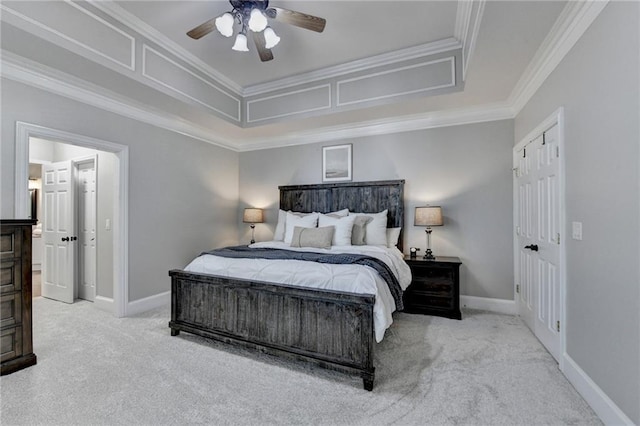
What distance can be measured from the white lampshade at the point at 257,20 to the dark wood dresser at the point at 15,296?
232 centimetres

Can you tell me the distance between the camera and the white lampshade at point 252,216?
491 cm

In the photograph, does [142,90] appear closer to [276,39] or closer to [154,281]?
[276,39]

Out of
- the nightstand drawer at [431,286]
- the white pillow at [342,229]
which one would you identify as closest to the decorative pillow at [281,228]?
the white pillow at [342,229]

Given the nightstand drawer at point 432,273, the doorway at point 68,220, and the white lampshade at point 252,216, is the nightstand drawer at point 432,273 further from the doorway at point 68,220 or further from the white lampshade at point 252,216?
the doorway at point 68,220

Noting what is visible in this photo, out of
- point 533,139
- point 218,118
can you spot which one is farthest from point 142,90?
point 533,139

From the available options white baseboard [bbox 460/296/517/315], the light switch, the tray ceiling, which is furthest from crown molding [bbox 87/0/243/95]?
white baseboard [bbox 460/296/517/315]

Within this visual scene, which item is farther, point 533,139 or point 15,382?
point 533,139

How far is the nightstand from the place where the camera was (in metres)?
3.43

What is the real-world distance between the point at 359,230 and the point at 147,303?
2882mm

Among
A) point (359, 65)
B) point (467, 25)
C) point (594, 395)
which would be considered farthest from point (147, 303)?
point (467, 25)

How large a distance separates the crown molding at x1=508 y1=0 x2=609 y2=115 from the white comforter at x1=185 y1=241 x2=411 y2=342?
2173 mm

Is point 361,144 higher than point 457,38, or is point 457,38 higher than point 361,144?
point 457,38

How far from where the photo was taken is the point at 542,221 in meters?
2.68

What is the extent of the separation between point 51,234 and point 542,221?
6221mm
